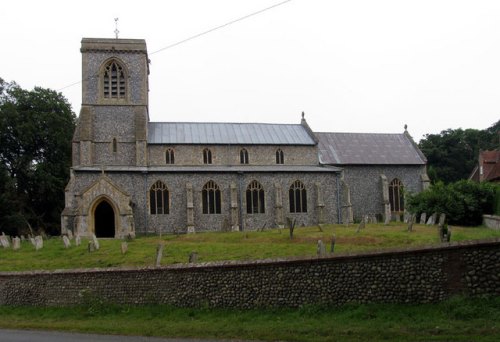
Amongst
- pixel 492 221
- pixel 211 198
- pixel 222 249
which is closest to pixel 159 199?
pixel 211 198

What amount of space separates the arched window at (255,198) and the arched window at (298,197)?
2.31 m

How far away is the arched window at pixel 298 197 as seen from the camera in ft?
146

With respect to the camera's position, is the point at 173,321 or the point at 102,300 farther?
the point at 102,300

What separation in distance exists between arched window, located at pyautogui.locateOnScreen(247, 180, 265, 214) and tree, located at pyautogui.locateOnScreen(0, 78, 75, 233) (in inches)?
728

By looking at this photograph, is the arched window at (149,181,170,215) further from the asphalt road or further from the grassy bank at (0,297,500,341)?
the asphalt road

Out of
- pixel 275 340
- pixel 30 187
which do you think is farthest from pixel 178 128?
pixel 275 340

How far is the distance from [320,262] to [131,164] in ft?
99.7

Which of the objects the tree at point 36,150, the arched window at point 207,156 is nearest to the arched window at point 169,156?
the arched window at point 207,156

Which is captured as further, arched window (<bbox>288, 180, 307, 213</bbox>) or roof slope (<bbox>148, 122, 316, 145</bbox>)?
roof slope (<bbox>148, 122, 316, 145</bbox>)

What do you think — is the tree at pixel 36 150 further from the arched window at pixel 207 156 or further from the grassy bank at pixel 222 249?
the grassy bank at pixel 222 249

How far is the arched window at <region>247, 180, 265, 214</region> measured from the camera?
144 feet

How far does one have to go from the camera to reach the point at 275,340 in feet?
42.6

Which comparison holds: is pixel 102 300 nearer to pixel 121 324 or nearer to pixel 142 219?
pixel 121 324

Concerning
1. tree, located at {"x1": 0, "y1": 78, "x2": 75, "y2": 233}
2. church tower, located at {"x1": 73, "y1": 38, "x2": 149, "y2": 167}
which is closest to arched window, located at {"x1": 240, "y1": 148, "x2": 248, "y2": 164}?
church tower, located at {"x1": 73, "y1": 38, "x2": 149, "y2": 167}
